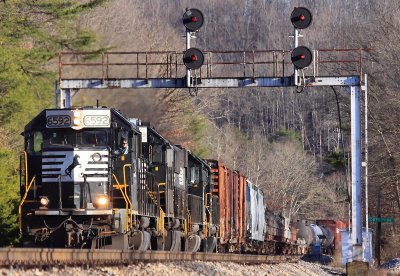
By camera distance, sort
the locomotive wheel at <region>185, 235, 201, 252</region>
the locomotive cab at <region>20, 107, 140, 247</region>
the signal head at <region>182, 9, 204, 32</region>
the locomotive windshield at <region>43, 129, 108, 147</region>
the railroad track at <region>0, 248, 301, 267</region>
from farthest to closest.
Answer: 1. the signal head at <region>182, 9, 204, 32</region>
2. the locomotive wheel at <region>185, 235, 201, 252</region>
3. the locomotive windshield at <region>43, 129, 108, 147</region>
4. the locomotive cab at <region>20, 107, 140, 247</region>
5. the railroad track at <region>0, 248, 301, 267</region>

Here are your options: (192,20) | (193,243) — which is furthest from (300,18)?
(193,243)

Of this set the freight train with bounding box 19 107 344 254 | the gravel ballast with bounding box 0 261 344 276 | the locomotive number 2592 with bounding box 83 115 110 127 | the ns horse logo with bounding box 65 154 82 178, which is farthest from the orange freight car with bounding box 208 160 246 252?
the ns horse logo with bounding box 65 154 82 178

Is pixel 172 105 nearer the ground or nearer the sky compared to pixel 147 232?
nearer the sky

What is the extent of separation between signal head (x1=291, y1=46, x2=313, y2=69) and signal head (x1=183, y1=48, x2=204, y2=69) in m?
2.46

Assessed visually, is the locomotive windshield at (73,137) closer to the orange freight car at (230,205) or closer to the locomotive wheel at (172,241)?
the locomotive wheel at (172,241)

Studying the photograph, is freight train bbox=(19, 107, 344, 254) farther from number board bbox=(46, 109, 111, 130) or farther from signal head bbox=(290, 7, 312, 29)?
signal head bbox=(290, 7, 312, 29)

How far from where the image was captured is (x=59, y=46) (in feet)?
122

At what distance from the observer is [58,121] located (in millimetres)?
19578

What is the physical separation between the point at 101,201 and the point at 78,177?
672 millimetres

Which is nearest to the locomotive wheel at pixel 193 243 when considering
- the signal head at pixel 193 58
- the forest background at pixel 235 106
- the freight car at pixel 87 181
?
the freight car at pixel 87 181

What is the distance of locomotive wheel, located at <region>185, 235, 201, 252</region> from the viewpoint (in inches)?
998

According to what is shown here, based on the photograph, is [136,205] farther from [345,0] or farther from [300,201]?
[345,0]

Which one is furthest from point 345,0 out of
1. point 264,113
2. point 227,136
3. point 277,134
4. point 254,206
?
point 254,206

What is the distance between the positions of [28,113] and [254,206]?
33.8 ft
